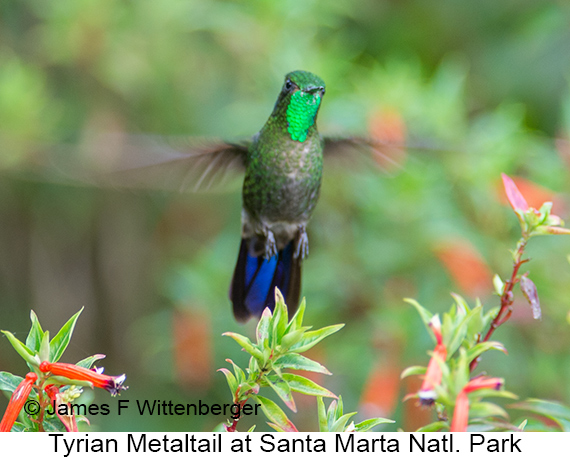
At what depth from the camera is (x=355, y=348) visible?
8.27 ft

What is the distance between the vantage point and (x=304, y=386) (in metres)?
1.04

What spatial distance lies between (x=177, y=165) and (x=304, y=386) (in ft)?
2.65

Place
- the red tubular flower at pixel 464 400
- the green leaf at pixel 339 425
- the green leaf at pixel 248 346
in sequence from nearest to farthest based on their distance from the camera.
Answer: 1. the red tubular flower at pixel 464 400
2. the green leaf at pixel 248 346
3. the green leaf at pixel 339 425

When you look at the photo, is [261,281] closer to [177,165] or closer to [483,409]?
[177,165]

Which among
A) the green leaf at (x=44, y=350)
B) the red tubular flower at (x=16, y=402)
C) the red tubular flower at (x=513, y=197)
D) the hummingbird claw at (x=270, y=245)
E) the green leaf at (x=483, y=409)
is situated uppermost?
the hummingbird claw at (x=270, y=245)

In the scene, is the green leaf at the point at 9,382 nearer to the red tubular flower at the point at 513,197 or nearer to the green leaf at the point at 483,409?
the green leaf at the point at 483,409

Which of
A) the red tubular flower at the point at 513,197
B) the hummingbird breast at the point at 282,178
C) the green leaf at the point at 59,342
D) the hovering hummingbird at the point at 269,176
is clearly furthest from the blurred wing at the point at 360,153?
the green leaf at the point at 59,342

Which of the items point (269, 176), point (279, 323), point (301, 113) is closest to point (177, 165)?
point (269, 176)

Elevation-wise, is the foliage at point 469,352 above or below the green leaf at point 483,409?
above

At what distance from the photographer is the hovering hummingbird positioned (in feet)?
5.24

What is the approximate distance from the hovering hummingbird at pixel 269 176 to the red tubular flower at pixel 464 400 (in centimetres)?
82

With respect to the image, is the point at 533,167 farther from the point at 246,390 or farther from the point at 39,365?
the point at 39,365

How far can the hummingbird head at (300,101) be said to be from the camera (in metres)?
1.58

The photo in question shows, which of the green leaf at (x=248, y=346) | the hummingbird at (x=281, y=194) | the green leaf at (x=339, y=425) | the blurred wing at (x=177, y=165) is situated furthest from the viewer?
the hummingbird at (x=281, y=194)
